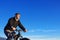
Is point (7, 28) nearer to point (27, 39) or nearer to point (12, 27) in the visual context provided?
point (12, 27)

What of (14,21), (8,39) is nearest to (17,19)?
(14,21)

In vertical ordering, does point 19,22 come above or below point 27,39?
above

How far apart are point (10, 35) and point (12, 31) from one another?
0.27 metres

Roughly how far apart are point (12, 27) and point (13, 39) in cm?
72

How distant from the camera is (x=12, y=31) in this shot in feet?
55.8

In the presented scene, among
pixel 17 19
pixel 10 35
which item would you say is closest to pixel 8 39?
pixel 10 35

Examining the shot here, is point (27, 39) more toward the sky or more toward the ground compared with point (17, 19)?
more toward the ground

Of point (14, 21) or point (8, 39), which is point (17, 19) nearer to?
point (14, 21)

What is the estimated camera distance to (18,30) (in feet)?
56.1

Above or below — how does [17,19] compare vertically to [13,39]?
above

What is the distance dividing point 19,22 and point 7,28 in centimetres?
84

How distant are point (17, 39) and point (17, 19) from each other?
1.22 m


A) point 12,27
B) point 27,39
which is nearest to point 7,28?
point 12,27

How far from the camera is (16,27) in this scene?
17.2 m
